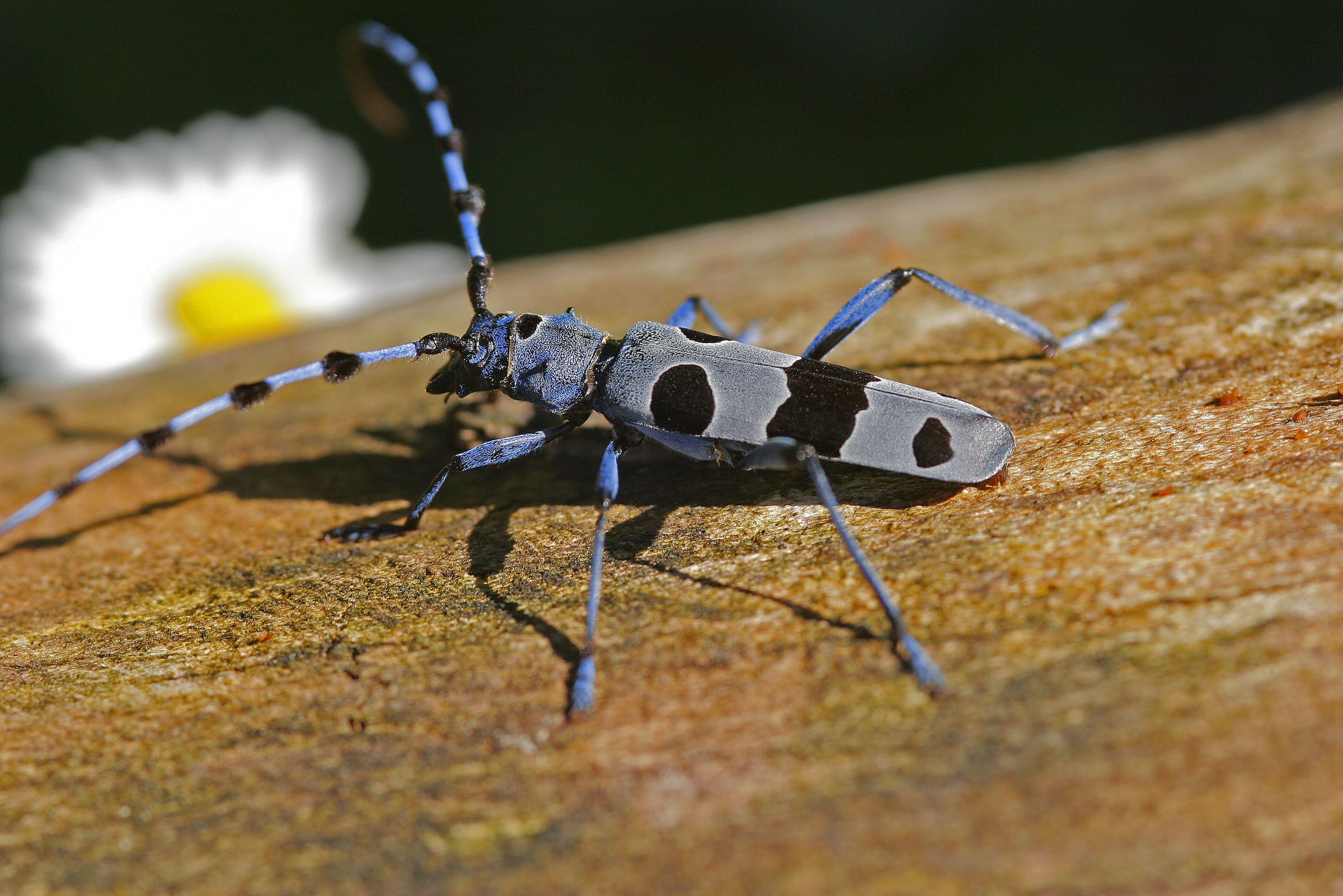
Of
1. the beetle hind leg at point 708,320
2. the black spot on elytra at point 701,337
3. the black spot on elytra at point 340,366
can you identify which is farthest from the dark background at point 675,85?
the black spot on elytra at point 340,366

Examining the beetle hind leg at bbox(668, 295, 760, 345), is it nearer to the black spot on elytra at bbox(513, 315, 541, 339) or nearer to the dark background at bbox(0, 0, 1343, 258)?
the black spot on elytra at bbox(513, 315, 541, 339)

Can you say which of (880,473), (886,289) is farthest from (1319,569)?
(886,289)

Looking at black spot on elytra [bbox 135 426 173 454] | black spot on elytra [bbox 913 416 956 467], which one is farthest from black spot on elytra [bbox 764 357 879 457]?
black spot on elytra [bbox 135 426 173 454]

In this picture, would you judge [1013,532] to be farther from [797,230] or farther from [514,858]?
[797,230]

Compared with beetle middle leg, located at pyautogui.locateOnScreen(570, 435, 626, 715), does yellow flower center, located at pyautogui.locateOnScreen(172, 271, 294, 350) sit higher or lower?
higher

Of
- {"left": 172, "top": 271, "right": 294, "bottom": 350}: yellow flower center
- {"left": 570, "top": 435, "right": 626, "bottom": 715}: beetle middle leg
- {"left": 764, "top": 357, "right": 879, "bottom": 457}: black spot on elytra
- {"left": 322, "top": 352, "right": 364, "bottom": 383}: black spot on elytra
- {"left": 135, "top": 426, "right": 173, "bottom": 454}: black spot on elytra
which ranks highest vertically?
{"left": 322, "top": 352, "right": 364, "bottom": 383}: black spot on elytra

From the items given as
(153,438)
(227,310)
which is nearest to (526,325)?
(153,438)

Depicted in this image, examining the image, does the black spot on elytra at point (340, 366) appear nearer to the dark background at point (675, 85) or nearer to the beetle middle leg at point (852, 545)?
the beetle middle leg at point (852, 545)
